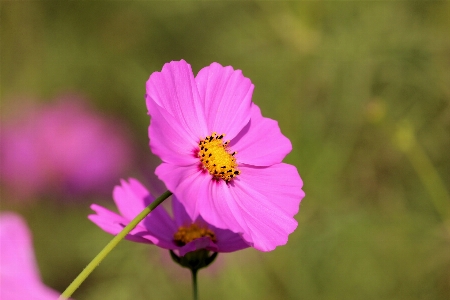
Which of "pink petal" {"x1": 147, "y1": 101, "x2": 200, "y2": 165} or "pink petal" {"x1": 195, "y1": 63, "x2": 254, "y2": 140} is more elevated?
"pink petal" {"x1": 195, "y1": 63, "x2": 254, "y2": 140}

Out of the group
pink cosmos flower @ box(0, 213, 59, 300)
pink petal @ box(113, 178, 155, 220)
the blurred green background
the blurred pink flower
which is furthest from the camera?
the blurred pink flower

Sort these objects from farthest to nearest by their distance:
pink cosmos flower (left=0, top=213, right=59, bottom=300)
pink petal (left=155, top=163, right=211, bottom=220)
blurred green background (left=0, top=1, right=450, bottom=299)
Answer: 1. blurred green background (left=0, top=1, right=450, bottom=299)
2. pink petal (left=155, top=163, right=211, bottom=220)
3. pink cosmos flower (left=0, top=213, right=59, bottom=300)

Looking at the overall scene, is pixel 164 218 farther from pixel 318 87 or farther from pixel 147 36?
pixel 147 36

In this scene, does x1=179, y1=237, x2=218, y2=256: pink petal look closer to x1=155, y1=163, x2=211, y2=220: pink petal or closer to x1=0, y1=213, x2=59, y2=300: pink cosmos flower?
x1=155, y1=163, x2=211, y2=220: pink petal

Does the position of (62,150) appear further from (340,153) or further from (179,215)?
(179,215)

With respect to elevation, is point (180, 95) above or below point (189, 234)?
above

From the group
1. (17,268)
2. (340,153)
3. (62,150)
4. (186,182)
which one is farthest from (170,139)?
(62,150)

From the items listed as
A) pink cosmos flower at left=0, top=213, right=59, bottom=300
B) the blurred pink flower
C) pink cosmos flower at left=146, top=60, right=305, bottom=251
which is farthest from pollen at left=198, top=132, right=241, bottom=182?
the blurred pink flower
